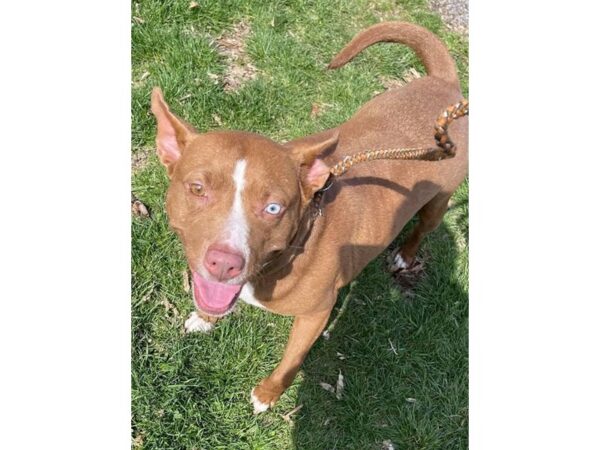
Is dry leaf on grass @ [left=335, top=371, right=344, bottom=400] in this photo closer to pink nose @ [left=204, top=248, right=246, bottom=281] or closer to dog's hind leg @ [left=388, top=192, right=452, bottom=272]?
dog's hind leg @ [left=388, top=192, right=452, bottom=272]

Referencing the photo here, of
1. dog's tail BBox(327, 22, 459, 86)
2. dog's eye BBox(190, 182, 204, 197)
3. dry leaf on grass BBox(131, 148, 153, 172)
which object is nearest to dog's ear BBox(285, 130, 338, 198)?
dog's eye BBox(190, 182, 204, 197)

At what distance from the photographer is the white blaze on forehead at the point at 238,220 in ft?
8.41

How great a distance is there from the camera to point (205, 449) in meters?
3.90

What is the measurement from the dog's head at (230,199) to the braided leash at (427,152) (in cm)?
15

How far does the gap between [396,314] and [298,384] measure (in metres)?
1.13

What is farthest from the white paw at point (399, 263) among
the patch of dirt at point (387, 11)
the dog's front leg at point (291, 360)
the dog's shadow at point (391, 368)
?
the patch of dirt at point (387, 11)

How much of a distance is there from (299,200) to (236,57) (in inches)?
122

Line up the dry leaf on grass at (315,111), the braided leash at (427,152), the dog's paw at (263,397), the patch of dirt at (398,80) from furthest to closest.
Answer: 1. the patch of dirt at (398,80)
2. the dry leaf on grass at (315,111)
3. the dog's paw at (263,397)
4. the braided leash at (427,152)

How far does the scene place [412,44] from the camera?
14.1 ft

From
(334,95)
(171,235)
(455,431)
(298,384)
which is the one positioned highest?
(334,95)

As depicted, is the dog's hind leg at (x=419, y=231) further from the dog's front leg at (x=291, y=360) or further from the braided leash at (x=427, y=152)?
the dog's front leg at (x=291, y=360)

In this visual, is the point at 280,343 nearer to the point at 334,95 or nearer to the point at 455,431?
the point at 455,431

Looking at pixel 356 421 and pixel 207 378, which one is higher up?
pixel 207 378

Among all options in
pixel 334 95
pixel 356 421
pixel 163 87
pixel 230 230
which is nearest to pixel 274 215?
pixel 230 230
